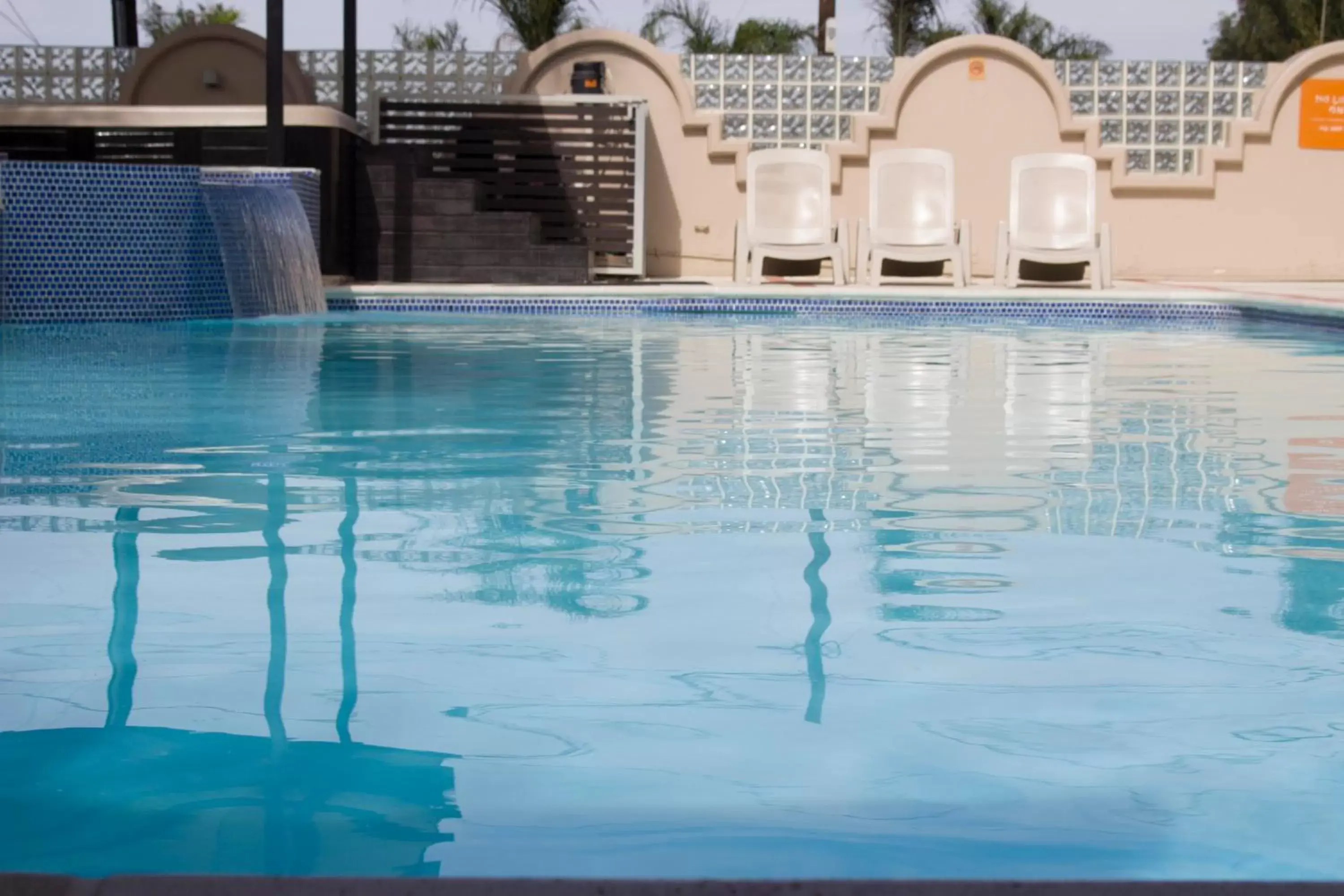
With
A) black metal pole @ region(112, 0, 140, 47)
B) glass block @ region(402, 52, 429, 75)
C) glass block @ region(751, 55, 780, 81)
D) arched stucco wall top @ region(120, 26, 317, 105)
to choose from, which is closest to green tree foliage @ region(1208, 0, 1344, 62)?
glass block @ region(751, 55, 780, 81)

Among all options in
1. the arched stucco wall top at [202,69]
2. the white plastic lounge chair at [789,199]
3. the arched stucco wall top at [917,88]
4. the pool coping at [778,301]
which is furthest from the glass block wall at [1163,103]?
the arched stucco wall top at [202,69]

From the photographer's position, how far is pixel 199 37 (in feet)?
48.9

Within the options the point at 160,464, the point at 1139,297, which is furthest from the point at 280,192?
the point at 160,464

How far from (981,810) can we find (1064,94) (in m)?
13.6

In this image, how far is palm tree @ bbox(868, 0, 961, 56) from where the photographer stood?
26.0 meters

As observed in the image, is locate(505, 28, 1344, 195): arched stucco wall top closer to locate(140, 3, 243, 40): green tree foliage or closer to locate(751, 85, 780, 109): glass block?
locate(751, 85, 780, 109): glass block

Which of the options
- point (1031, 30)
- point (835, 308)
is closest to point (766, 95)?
point (835, 308)

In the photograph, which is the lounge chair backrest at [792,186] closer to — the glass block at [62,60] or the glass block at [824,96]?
the glass block at [824,96]

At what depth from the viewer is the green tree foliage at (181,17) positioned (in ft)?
86.5

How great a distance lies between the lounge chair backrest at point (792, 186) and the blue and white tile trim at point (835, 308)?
5.35 feet

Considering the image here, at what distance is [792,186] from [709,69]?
2.46 metres

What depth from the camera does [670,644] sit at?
2662 mm

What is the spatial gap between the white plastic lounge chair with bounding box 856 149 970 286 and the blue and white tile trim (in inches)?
44.3

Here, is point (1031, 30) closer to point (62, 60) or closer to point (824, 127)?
point (824, 127)
